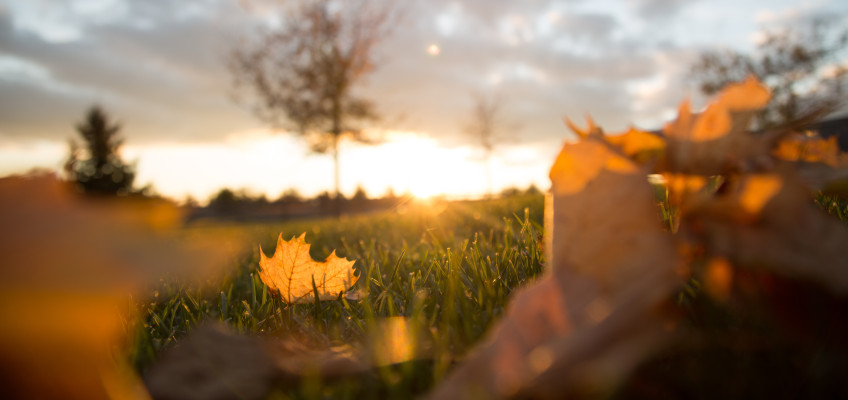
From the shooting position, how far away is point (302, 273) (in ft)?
3.95

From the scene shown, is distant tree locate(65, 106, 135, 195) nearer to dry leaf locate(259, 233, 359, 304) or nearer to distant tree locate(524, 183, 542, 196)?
distant tree locate(524, 183, 542, 196)

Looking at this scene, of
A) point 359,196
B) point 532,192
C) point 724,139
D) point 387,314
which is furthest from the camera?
point 359,196

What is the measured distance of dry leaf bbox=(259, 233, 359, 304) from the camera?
1.16m

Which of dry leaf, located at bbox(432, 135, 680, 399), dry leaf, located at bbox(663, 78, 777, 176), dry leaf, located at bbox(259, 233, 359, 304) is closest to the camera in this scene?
dry leaf, located at bbox(432, 135, 680, 399)

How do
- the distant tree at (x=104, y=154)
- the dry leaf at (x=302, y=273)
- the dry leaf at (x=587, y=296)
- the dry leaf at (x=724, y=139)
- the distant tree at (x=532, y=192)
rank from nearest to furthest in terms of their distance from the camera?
the dry leaf at (x=587, y=296), the dry leaf at (x=724, y=139), the dry leaf at (x=302, y=273), the distant tree at (x=532, y=192), the distant tree at (x=104, y=154)

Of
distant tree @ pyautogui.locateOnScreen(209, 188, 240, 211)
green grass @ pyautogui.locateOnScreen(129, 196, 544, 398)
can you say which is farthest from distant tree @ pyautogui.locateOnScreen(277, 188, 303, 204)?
green grass @ pyautogui.locateOnScreen(129, 196, 544, 398)

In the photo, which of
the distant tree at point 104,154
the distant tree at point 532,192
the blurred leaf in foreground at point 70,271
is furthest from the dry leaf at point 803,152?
the distant tree at point 104,154

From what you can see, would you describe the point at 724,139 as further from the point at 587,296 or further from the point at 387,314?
the point at 387,314

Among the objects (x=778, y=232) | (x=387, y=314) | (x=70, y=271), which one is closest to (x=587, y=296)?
(x=778, y=232)

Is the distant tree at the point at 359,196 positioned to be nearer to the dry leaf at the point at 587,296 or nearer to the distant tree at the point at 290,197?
the distant tree at the point at 290,197

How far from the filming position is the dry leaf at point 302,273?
1155 mm

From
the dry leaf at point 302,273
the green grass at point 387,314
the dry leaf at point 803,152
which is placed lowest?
the green grass at point 387,314

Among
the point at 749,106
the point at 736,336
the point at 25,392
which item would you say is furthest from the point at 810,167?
the point at 25,392

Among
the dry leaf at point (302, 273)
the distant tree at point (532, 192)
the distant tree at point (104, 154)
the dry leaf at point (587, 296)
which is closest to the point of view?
the dry leaf at point (587, 296)
